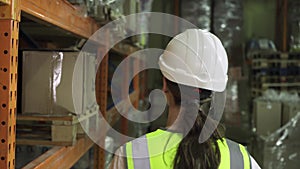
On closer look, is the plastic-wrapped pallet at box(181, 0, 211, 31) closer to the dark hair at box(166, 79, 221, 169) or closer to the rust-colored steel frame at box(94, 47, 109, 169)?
the rust-colored steel frame at box(94, 47, 109, 169)

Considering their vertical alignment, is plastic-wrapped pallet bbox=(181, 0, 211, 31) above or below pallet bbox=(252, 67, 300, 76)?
above

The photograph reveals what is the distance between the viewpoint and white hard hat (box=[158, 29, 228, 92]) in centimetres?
145

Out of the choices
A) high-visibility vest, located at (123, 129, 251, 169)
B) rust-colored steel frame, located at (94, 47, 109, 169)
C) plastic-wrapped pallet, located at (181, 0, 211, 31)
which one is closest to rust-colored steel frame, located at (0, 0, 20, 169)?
high-visibility vest, located at (123, 129, 251, 169)

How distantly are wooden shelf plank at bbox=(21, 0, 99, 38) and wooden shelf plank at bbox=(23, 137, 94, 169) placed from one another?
573 mm

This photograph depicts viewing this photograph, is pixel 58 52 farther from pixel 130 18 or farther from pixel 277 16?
pixel 277 16

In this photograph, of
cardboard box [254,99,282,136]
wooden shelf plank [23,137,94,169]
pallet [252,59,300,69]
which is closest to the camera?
wooden shelf plank [23,137,94,169]

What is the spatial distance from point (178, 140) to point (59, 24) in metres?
0.75

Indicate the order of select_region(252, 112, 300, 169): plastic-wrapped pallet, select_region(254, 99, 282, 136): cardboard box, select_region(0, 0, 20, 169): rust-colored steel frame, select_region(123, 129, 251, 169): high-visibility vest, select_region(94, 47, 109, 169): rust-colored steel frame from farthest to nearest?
select_region(254, 99, 282, 136): cardboard box → select_region(252, 112, 300, 169): plastic-wrapped pallet → select_region(94, 47, 109, 169): rust-colored steel frame → select_region(123, 129, 251, 169): high-visibility vest → select_region(0, 0, 20, 169): rust-colored steel frame

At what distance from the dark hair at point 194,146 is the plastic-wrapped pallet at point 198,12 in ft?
21.0

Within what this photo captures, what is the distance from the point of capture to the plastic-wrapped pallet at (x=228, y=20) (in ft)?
25.3

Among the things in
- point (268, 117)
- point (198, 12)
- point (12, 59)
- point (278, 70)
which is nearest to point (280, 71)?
point (278, 70)

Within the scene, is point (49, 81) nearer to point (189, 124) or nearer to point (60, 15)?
point (60, 15)

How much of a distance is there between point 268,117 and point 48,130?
4.23m

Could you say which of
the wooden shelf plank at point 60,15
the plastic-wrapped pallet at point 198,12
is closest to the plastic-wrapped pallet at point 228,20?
the plastic-wrapped pallet at point 198,12
